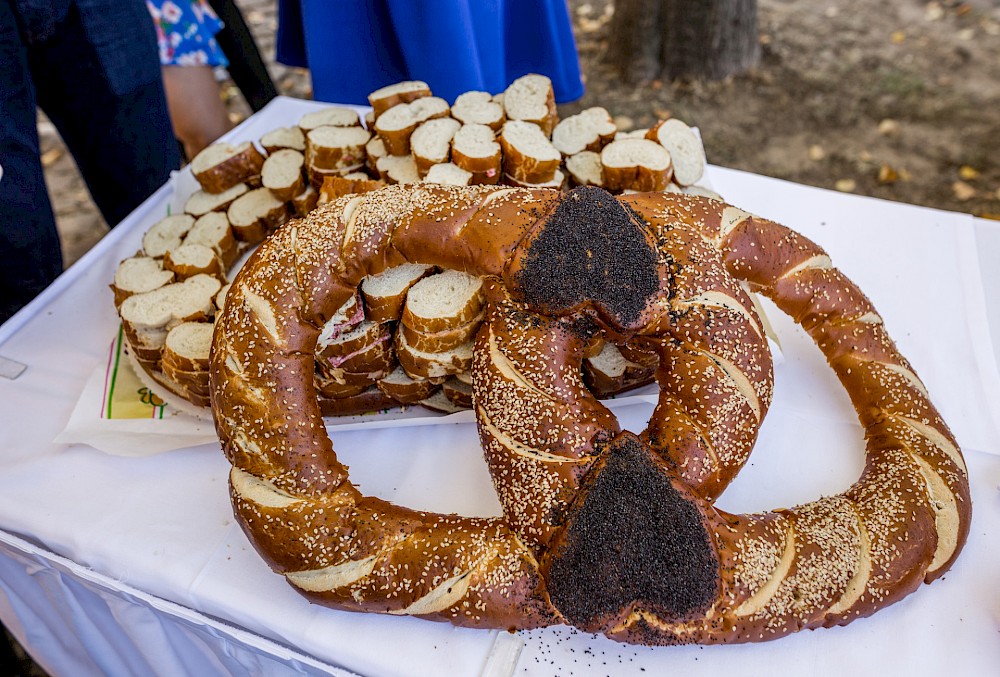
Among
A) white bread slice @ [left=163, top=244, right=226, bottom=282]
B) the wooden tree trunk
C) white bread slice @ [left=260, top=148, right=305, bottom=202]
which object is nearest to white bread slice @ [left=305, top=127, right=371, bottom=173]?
white bread slice @ [left=260, top=148, right=305, bottom=202]

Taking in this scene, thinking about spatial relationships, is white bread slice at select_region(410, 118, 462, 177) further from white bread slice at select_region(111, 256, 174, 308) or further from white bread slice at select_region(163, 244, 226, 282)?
white bread slice at select_region(111, 256, 174, 308)

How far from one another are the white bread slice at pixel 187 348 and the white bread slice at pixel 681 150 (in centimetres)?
122

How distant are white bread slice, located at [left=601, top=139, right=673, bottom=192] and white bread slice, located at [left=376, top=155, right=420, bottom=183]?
0.49 metres

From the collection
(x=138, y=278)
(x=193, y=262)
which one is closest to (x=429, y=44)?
(x=193, y=262)

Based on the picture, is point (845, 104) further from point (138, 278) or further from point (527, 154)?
point (138, 278)

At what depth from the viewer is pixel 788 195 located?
2.07 meters

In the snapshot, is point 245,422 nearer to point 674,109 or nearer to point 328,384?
point 328,384

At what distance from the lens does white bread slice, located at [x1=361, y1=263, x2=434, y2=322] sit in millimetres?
1465

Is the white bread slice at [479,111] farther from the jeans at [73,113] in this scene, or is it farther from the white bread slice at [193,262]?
the jeans at [73,113]

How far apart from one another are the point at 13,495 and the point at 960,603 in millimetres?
1941

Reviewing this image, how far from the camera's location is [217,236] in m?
1.78

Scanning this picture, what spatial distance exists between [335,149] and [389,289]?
540mm

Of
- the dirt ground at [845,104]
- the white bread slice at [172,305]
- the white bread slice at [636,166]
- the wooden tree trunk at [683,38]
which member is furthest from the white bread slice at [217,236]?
the wooden tree trunk at [683,38]

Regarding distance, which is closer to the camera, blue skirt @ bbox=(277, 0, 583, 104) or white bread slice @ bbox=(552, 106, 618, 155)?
white bread slice @ bbox=(552, 106, 618, 155)
